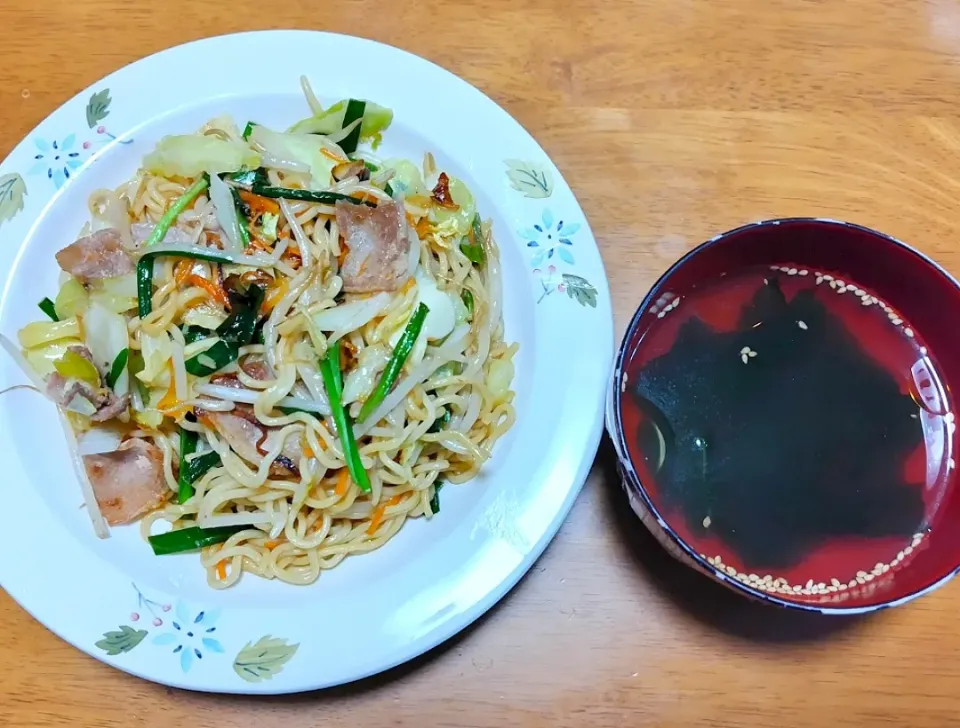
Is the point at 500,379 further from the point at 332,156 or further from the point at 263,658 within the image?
the point at 263,658

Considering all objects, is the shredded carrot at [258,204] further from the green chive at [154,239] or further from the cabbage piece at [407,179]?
the cabbage piece at [407,179]

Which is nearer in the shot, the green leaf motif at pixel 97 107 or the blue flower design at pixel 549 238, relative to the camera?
the blue flower design at pixel 549 238

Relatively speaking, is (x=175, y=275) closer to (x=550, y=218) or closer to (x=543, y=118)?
(x=550, y=218)

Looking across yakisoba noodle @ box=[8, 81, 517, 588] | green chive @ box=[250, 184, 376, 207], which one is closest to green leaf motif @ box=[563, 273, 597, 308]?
yakisoba noodle @ box=[8, 81, 517, 588]

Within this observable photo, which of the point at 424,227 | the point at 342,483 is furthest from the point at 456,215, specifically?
the point at 342,483

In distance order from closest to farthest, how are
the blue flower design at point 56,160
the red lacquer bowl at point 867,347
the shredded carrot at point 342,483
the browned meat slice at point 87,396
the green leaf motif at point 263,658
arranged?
the red lacquer bowl at point 867,347 → the green leaf motif at point 263,658 → the browned meat slice at point 87,396 → the shredded carrot at point 342,483 → the blue flower design at point 56,160

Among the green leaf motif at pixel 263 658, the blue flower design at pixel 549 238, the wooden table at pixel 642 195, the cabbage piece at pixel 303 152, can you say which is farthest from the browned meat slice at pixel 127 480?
the blue flower design at pixel 549 238

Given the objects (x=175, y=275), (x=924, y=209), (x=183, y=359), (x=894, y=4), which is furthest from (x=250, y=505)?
(x=894, y=4)

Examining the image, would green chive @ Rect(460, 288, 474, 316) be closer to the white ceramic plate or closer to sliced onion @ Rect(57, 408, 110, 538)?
the white ceramic plate
